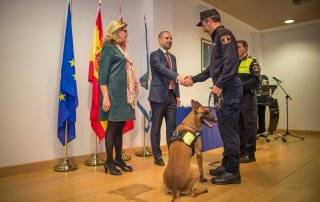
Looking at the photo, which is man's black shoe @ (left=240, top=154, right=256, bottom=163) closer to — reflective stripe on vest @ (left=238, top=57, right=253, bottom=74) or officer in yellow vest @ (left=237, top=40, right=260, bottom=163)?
officer in yellow vest @ (left=237, top=40, right=260, bottom=163)

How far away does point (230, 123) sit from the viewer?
2.50 meters

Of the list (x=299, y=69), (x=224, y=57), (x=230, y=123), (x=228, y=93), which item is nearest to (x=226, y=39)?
(x=224, y=57)

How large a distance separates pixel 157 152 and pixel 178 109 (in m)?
0.69

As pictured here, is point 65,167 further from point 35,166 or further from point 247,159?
point 247,159

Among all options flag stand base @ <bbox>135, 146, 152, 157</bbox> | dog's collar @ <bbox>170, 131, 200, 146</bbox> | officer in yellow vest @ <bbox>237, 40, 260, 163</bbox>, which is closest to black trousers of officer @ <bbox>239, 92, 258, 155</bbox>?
officer in yellow vest @ <bbox>237, 40, 260, 163</bbox>

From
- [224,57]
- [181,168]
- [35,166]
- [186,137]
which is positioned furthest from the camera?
[35,166]

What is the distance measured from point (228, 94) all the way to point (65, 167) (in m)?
2.03

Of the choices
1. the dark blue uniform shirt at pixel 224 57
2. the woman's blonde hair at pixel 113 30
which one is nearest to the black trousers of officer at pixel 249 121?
the dark blue uniform shirt at pixel 224 57

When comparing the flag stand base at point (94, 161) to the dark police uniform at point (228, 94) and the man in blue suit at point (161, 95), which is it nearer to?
the man in blue suit at point (161, 95)

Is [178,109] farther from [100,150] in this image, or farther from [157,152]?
[100,150]

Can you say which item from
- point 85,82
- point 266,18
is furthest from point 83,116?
point 266,18

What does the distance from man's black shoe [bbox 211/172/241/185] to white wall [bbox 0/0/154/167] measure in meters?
1.93

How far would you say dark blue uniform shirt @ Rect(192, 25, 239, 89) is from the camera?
2383 mm

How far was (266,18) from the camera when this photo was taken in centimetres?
646
